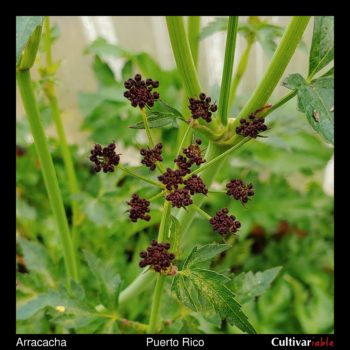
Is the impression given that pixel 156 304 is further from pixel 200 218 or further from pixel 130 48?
pixel 130 48

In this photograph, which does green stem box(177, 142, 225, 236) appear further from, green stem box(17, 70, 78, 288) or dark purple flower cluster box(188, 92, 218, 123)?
green stem box(17, 70, 78, 288)

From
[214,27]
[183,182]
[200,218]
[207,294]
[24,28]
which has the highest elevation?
[214,27]

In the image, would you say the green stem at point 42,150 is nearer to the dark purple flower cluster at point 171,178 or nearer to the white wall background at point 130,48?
the dark purple flower cluster at point 171,178

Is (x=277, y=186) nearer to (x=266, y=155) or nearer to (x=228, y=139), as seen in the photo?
(x=266, y=155)

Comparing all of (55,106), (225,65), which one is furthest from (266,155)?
(225,65)

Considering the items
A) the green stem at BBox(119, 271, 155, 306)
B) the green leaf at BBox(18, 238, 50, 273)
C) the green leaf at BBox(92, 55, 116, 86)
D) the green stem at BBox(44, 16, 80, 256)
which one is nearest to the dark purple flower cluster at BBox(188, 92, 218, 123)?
the green stem at BBox(119, 271, 155, 306)

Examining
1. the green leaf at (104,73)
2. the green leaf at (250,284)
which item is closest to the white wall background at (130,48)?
the green leaf at (104,73)

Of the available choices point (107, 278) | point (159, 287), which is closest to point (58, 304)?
point (107, 278)
